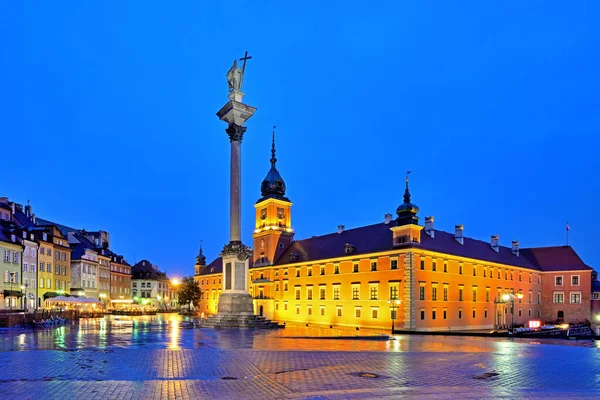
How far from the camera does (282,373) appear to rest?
44.4 feet

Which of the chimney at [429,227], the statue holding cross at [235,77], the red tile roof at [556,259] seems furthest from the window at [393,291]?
the red tile roof at [556,259]

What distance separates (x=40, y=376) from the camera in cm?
1260

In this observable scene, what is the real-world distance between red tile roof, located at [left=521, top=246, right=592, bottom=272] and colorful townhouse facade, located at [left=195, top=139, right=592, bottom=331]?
0.52 ft

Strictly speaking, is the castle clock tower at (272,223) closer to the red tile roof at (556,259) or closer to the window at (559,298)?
the red tile roof at (556,259)

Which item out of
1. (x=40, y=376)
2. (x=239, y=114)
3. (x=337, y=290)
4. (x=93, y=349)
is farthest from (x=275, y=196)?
(x=40, y=376)

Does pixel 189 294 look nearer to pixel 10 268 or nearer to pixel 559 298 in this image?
pixel 10 268

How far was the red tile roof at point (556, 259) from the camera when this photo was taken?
3209 inches

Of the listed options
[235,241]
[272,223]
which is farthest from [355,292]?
[235,241]

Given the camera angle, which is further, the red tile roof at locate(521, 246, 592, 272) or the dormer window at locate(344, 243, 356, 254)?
the red tile roof at locate(521, 246, 592, 272)

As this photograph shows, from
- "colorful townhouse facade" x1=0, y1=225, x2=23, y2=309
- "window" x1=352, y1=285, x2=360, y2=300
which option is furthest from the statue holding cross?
"colorful townhouse facade" x1=0, y1=225, x2=23, y2=309

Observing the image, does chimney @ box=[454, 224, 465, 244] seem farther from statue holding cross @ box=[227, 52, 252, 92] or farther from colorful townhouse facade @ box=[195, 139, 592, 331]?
statue holding cross @ box=[227, 52, 252, 92]

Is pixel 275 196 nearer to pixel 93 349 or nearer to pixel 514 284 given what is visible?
pixel 514 284

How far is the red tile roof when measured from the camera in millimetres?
81500

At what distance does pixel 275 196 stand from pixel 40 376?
71743mm
